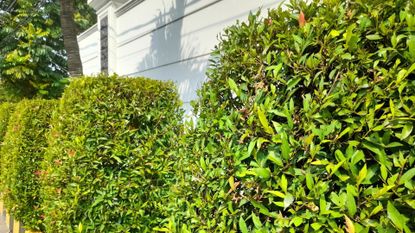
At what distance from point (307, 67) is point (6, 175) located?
5360 millimetres

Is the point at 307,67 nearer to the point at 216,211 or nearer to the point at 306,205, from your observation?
the point at 306,205

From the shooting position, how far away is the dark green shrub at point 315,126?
50.5 inches

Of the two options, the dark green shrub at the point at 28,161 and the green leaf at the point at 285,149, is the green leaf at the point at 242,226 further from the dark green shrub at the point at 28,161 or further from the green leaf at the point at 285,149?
the dark green shrub at the point at 28,161

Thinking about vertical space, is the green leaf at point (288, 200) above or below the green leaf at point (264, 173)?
below

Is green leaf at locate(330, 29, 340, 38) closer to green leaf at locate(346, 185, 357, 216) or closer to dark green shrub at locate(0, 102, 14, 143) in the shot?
green leaf at locate(346, 185, 357, 216)

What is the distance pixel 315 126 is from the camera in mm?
1473

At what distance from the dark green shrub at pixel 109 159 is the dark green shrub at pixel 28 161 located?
194 centimetres

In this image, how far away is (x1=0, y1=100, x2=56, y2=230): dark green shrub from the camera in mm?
4988

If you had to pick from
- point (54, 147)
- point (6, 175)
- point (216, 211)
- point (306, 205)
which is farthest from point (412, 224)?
point (6, 175)

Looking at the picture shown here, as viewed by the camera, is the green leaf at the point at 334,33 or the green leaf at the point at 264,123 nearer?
the green leaf at the point at 334,33

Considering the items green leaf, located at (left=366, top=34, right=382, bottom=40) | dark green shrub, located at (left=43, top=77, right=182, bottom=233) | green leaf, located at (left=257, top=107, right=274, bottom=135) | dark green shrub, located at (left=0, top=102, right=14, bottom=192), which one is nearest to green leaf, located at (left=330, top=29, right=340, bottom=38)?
green leaf, located at (left=366, top=34, right=382, bottom=40)

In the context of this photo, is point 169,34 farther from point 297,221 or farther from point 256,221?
point 297,221

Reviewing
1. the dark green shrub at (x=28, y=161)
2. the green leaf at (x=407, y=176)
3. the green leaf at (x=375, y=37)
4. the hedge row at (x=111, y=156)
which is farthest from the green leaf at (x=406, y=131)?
the dark green shrub at (x=28, y=161)

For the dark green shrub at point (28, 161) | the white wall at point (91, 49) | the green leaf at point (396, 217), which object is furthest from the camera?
the white wall at point (91, 49)
